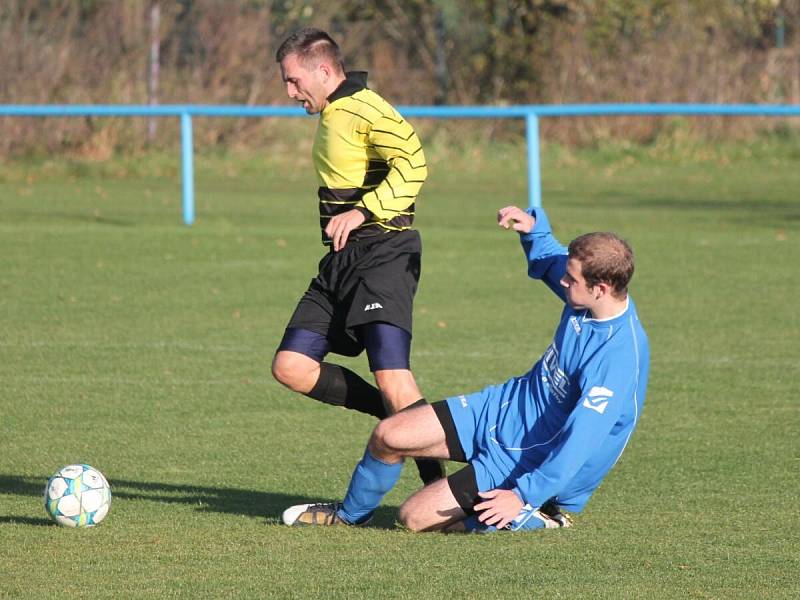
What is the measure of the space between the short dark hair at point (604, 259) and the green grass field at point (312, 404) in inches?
38.6

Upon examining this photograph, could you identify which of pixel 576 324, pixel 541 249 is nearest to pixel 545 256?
pixel 541 249

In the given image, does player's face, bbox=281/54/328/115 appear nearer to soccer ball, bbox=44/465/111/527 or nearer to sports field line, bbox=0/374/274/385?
soccer ball, bbox=44/465/111/527

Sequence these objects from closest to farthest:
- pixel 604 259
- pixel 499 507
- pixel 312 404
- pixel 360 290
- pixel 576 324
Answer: pixel 499 507 → pixel 604 259 → pixel 576 324 → pixel 360 290 → pixel 312 404

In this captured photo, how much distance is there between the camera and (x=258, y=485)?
6.79m

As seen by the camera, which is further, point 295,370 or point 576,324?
point 295,370

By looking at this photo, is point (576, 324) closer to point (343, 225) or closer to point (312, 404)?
point (343, 225)

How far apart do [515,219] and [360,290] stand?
75 cm

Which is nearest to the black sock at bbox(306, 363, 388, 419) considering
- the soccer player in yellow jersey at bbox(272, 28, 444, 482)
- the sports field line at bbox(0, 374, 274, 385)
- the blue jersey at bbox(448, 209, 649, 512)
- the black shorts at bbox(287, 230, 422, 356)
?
the soccer player in yellow jersey at bbox(272, 28, 444, 482)

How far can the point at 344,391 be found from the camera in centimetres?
641

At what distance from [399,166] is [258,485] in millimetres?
1602

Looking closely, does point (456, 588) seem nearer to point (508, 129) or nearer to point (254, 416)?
point (254, 416)

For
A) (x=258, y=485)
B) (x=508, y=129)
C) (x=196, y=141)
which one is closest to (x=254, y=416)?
(x=258, y=485)

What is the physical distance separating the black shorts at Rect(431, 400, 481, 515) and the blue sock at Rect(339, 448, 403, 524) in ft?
0.69

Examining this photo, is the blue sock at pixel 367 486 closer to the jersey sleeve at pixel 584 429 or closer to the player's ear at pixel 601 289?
the jersey sleeve at pixel 584 429
